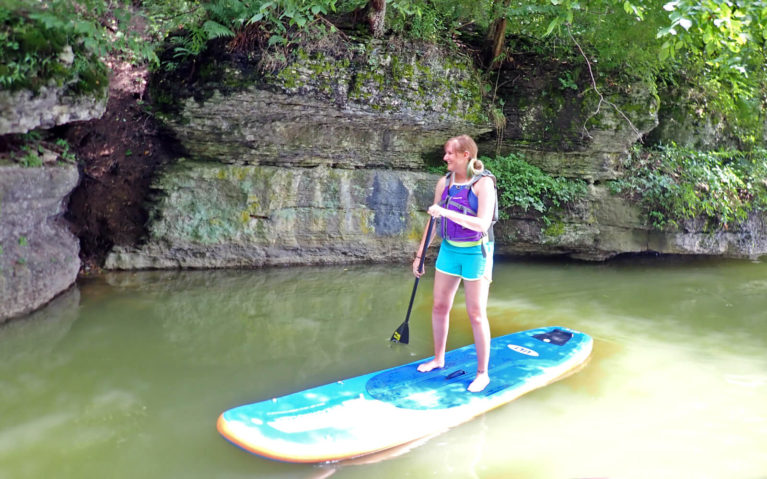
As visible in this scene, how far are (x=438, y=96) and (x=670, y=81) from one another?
422 centimetres

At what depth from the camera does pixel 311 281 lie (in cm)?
658

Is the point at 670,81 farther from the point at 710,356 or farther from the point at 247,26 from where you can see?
the point at 247,26

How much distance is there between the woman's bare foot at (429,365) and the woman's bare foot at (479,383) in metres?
0.34

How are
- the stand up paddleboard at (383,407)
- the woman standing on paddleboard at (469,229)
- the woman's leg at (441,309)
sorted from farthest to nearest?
the woman's leg at (441,309) → the woman standing on paddleboard at (469,229) → the stand up paddleboard at (383,407)

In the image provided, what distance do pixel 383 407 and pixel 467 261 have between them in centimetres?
109

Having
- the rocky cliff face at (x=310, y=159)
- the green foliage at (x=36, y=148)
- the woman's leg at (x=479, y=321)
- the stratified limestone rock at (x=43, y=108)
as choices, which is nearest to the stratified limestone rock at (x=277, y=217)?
the rocky cliff face at (x=310, y=159)

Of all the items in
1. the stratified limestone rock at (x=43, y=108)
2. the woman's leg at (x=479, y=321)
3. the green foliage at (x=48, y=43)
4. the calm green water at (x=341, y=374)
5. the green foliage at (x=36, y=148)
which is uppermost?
the green foliage at (x=48, y=43)

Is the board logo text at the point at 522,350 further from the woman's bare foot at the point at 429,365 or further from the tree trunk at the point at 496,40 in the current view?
the tree trunk at the point at 496,40

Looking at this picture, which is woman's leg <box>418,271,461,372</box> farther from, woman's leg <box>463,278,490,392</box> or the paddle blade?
the paddle blade

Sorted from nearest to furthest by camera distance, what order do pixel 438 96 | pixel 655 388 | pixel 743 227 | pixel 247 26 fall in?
pixel 655 388 < pixel 247 26 < pixel 438 96 < pixel 743 227

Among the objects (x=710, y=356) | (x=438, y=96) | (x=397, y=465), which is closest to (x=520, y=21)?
(x=438, y=96)

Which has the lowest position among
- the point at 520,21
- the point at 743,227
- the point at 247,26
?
the point at 743,227

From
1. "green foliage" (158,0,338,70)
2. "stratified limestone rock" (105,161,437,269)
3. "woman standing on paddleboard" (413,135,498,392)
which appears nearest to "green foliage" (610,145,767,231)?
"stratified limestone rock" (105,161,437,269)

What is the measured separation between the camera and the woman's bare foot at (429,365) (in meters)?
3.78
